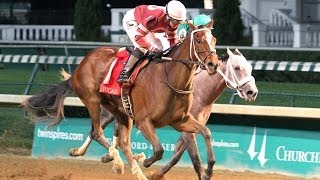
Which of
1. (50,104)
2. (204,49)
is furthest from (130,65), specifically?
(50,104)

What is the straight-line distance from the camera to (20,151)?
1324 cm

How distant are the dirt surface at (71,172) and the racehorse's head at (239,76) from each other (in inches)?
64.5

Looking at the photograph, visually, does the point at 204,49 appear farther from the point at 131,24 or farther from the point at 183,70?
the point at 131,24

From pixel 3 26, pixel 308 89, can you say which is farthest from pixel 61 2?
pixel 308 89

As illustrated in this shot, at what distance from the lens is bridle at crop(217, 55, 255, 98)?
376 inches

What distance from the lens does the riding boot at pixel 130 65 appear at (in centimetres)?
919

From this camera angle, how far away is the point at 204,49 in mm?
8344

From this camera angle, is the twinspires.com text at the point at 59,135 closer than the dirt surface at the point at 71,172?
No

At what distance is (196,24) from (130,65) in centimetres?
98

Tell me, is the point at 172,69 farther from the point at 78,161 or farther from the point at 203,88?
the point at 78,161

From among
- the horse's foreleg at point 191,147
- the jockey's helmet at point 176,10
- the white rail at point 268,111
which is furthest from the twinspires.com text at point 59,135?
the jockey's helmet at point 176,10

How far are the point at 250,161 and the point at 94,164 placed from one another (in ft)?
7.28

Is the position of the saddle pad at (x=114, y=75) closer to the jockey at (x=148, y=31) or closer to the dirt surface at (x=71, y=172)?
the jockey at (x=148, y=31)

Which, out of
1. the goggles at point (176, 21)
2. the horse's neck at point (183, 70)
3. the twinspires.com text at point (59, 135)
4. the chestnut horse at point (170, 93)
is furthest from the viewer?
the twinspires.com text at point (59, 135)
